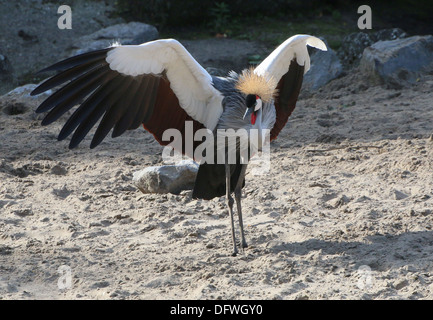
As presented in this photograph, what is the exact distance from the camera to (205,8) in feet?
34.6

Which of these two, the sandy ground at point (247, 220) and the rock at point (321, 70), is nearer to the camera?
the sandy ground at point (247, 220)

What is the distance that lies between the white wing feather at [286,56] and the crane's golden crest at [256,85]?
17cm

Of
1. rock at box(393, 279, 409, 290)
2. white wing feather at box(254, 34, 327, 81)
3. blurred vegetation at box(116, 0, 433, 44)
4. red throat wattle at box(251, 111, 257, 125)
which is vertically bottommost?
rock at box(393, 279, 409, 290)

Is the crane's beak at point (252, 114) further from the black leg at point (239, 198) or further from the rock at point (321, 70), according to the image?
the rock at point (321, 70)

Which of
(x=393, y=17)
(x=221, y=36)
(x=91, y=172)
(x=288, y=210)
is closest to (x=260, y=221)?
(x=288, y=210)

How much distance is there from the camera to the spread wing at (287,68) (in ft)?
16.7

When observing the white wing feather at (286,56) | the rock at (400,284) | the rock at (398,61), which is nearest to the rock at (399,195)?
the white wing feather at (286,56)

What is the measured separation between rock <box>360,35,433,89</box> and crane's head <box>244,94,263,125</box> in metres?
3.59

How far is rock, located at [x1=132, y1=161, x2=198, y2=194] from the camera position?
562 centimetres

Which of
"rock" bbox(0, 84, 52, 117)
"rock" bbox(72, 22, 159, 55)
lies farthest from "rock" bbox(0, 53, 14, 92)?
"rock" bbox(72, 22, 159, 55)

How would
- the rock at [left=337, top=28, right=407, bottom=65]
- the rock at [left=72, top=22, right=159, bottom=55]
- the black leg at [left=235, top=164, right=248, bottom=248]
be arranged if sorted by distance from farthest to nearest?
the rock at [left=72, top=22, right=159, bottom=55], the rock at [left=337, top=28, right=407, bottom=65], the black leg at [left=235, top=164, right=248, bottom=248]

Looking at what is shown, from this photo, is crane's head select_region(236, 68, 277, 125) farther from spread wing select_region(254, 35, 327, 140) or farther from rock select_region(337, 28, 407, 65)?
rock select_region(337, 28, 407, 65)

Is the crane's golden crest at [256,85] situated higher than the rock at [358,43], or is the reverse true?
the rock at [358,43]
